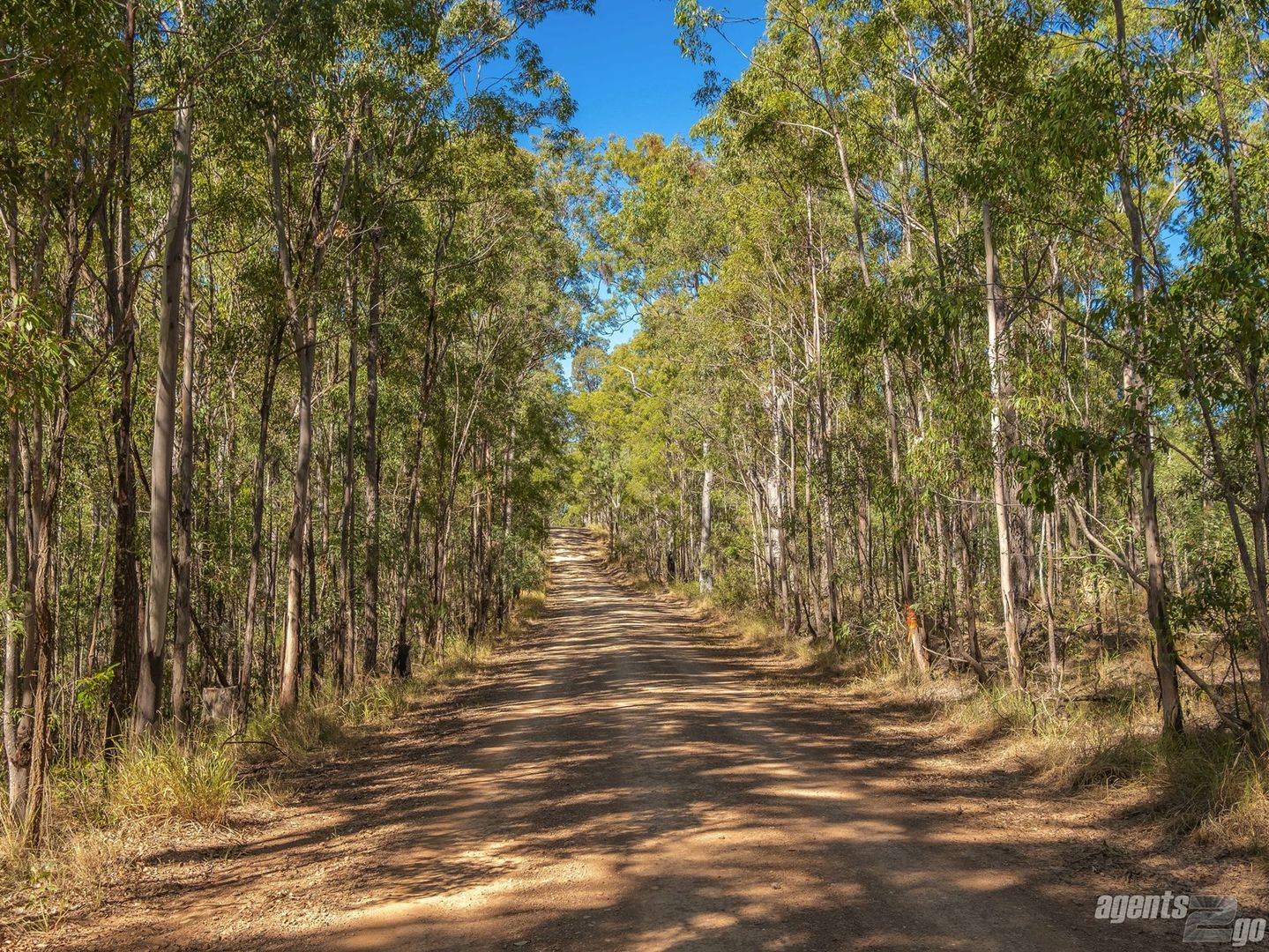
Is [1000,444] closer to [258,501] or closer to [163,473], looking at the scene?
[163,473]

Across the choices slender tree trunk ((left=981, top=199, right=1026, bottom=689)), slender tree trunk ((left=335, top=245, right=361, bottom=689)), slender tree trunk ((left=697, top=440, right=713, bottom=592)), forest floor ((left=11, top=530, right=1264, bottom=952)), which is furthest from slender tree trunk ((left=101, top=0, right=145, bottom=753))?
slender tree trunk ((left=697, top=440, right=713, bottom=592))

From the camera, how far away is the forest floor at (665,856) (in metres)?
4.83

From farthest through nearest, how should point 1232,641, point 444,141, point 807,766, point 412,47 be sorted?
point 444,141, point 412,47, point 807,766, point 1232,641

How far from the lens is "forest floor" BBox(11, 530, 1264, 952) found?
483cm

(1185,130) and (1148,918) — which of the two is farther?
(1185,130)

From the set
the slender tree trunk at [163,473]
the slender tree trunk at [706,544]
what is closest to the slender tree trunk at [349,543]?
the slender tree trunk at [163,473]

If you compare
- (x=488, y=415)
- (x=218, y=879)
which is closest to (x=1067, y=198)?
(x=218, y=879)

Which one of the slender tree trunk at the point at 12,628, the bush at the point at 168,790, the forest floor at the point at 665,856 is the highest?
the slender tree trunk at the point at 12,628

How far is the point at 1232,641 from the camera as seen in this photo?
7.60 meters

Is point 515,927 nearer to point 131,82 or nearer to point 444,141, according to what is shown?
point 131,82

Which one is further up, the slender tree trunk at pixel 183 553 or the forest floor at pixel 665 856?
the slender tree trunk at pixel 183 553

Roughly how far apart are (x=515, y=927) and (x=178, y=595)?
770 cm

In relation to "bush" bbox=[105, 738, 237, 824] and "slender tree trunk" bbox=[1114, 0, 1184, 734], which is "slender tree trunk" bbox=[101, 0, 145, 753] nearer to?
"bush" bbox=[105, 738, 237, 824]

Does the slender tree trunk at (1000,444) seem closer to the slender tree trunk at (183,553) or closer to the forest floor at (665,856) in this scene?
the forest floor at (665,856)
